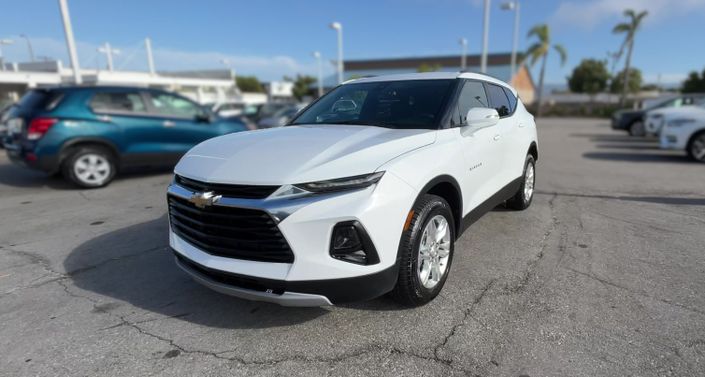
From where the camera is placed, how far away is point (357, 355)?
251 centimetres

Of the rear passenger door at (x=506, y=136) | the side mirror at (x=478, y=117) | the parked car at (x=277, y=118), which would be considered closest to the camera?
the side mirror at (x=478, y=117)

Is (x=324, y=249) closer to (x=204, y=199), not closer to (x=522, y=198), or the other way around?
(x=204, y=199)

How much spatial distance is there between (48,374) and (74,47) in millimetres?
13692

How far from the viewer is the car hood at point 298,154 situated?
2482 mm

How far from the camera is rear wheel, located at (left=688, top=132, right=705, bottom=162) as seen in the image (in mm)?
9508

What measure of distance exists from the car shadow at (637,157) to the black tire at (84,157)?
1083 centimetres

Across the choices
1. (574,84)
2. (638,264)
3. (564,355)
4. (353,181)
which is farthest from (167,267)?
(574,84)

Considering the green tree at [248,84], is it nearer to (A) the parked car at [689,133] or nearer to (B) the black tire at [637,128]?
(B) the black tire at [637,128]

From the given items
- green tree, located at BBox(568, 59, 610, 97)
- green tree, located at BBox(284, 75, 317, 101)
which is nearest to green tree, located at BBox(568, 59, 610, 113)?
green tree, located at BBox(568, 59, 610, 97)

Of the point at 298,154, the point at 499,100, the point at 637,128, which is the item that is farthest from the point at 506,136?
the point at 637,128

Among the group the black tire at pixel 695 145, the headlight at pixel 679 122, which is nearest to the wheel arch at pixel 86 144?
the headlight at pixel 679 122

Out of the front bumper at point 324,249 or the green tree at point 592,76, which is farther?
the green tree at point 592,76

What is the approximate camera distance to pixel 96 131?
7.13 metres

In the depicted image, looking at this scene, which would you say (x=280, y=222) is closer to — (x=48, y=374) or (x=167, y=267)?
(x=48, y=374)
